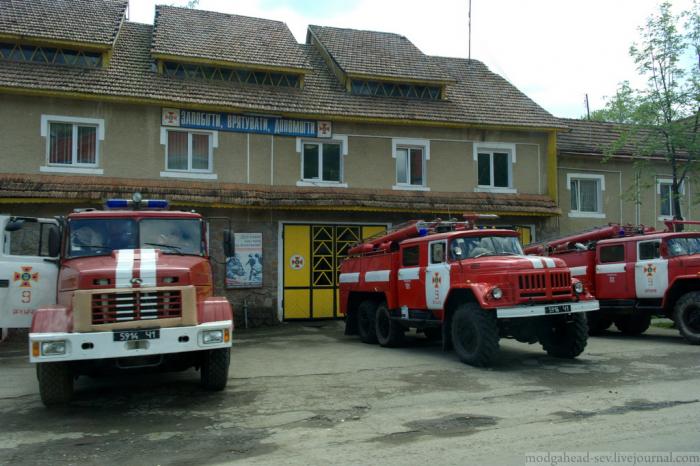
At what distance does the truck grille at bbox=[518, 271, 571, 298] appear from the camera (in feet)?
32.2

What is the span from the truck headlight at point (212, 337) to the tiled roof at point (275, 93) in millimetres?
10626

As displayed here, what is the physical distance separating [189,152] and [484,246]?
9.45 m

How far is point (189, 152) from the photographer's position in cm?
1698

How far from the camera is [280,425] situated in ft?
22.4

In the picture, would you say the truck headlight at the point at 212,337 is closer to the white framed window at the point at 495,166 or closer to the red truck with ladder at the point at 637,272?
the red truck with ladder at the point at 637,272

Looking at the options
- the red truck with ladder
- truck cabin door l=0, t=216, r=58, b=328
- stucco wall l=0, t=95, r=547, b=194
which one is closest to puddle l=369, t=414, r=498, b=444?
truck cabin door l=0, t=216, r=58, b=328

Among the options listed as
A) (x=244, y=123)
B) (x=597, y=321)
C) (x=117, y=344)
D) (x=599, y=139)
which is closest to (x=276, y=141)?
(x=244, y=123)

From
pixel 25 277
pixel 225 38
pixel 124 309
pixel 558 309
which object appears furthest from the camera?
pixel 225 38

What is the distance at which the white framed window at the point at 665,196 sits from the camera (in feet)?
71.2

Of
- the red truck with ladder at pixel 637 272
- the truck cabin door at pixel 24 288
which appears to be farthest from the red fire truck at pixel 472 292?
the truck cabin door at pixel 24 288

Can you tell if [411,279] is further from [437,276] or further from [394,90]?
[394,90]

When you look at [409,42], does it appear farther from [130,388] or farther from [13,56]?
[130,388]

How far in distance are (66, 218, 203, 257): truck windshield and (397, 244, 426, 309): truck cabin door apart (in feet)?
15.0

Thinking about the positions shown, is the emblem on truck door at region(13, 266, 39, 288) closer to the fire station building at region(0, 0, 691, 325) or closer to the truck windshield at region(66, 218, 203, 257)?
the truck windshield at region(66, 218, 203, 257)
